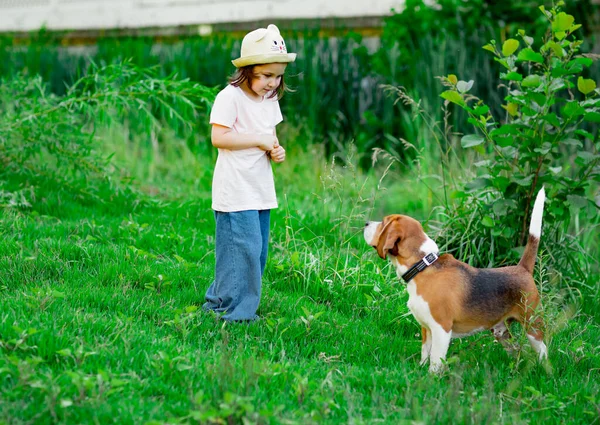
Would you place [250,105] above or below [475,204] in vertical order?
above

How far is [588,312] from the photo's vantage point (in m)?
5.69

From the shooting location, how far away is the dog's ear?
13.8 ft

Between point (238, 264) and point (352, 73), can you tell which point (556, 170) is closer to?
point (238, 264)

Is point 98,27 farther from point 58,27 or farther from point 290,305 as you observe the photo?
point 290,305

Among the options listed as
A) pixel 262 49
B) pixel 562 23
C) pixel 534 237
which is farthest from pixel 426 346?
pixel 562 23

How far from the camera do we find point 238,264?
462 centimetres

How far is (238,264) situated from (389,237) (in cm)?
96

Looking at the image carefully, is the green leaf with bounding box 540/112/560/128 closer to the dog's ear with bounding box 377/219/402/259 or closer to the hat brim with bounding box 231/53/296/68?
the dog's ear with bounding box 377/219/402/259

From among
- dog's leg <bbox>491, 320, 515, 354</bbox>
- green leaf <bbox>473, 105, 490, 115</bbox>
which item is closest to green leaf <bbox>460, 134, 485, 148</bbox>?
green leaf <bbox>473, 105, 490, 115</bbox>

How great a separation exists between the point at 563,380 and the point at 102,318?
257 cm

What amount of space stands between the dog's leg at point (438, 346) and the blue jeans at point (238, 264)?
1135mm

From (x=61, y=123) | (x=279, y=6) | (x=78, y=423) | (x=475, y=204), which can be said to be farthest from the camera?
(x=279, y=6)

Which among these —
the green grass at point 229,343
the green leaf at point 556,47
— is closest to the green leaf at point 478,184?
the green grass at point 229,343

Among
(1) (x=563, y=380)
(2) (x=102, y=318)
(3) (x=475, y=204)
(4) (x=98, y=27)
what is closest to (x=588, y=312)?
(3) (x=475, y=204)
